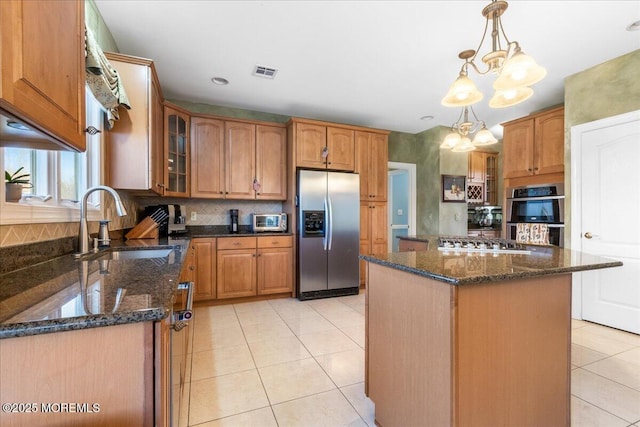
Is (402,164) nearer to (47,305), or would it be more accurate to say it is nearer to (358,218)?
(358,218)

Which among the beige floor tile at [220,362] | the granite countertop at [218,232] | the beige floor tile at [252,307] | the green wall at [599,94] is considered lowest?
the beige floor tile at [252,307]

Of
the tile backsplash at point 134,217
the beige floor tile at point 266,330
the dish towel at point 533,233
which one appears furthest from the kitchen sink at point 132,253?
the dish towel at point 533,233

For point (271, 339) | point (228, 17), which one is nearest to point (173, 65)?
point (228, 17)

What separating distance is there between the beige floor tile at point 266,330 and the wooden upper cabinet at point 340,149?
2.14m

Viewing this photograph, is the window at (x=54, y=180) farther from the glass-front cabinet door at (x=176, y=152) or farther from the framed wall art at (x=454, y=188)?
the framed wall art at (x=454, y=188)

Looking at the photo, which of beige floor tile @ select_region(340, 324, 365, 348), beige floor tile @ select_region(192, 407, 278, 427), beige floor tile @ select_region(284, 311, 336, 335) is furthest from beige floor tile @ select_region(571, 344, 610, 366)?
beige floor tile @ select_region(192, 407, 278, 427)

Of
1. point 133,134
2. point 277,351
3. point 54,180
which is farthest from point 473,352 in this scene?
point 133,134

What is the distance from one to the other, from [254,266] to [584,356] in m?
3.26

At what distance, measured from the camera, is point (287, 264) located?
3.81 metres

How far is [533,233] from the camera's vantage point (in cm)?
332

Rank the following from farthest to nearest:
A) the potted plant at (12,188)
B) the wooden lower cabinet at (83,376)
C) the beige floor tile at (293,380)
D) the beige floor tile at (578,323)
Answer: the beige floor tile at (578,323) < the beige floor tile at (293,380) < the potted plant at (12,188) < the wooden lower cabinet at (83,376)

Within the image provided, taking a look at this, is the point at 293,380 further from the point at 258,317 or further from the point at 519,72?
the point at 519,72

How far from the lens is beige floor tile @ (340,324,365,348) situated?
252 cm

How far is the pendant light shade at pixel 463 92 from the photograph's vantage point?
1872 millimetres
